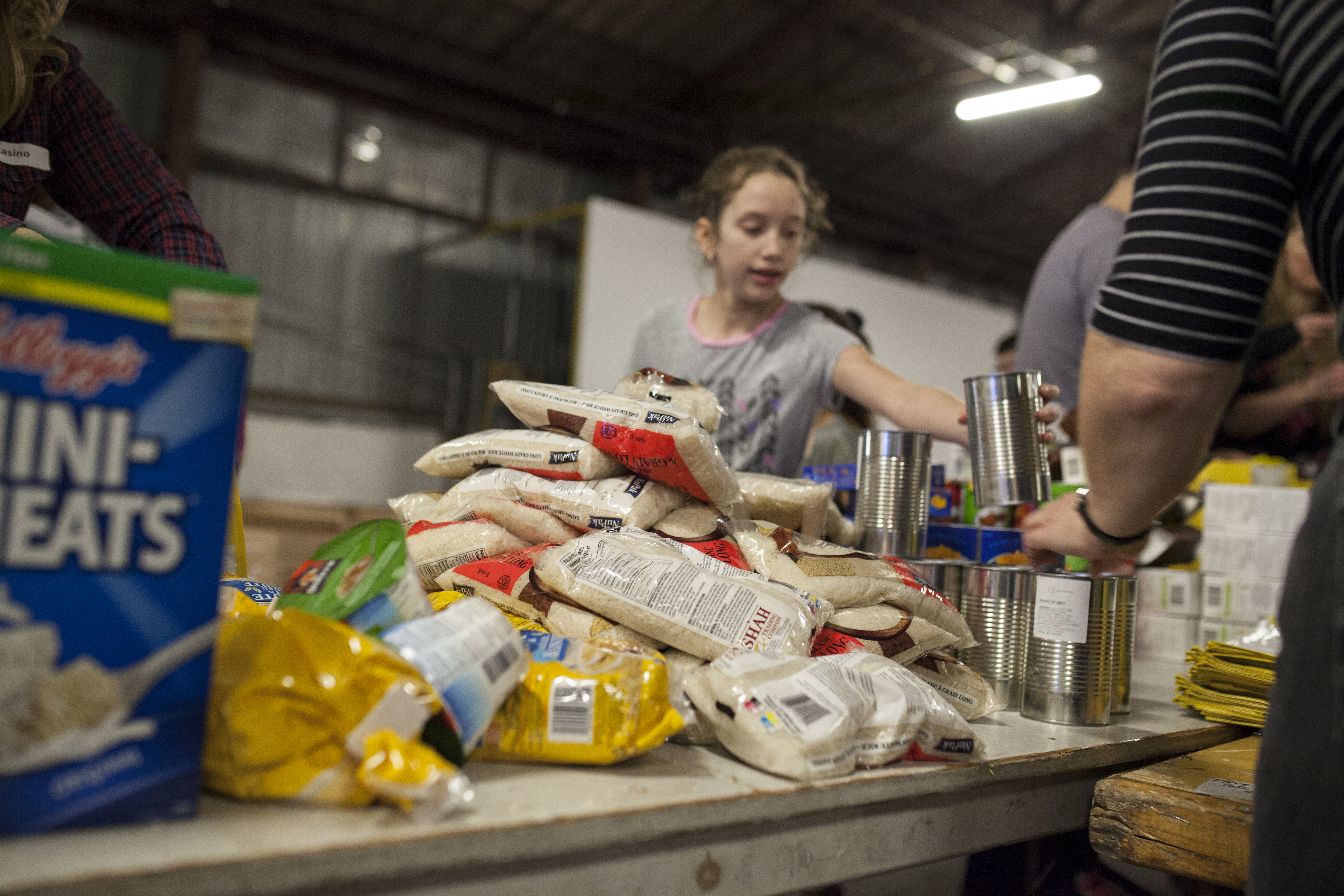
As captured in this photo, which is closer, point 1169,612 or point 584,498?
point 584,498

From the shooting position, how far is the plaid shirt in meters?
1.23

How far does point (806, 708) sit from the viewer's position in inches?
32.1

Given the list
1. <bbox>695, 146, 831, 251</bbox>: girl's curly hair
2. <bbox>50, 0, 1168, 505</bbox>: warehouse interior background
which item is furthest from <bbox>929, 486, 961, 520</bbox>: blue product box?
<bbox>50, 0, 1168, 505</bbox>: warehouse interior background

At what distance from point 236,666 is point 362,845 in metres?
0.17

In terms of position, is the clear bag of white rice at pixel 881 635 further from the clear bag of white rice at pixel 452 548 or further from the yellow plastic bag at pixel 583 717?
the clear bag of white rice at pixel 452 548

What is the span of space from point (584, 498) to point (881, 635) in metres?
0.42

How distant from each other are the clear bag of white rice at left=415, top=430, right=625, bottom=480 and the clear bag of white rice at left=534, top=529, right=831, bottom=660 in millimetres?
219

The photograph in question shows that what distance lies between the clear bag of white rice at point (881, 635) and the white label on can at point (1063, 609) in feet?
0.50

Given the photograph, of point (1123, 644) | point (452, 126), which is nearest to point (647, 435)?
point (1123, 644)

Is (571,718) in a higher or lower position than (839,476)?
lower

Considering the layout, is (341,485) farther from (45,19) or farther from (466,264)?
(45,19)

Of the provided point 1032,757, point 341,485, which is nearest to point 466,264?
point 341,485

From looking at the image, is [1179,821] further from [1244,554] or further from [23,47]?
[23,47]

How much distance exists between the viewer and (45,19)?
42.4 inches
